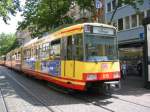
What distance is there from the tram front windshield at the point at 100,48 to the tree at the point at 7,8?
1335 centimetres

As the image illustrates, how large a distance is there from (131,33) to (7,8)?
13915mm

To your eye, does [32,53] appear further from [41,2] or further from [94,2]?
[41,2]

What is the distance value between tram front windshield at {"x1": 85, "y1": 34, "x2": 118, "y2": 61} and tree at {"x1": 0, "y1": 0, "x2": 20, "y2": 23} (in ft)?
43.8

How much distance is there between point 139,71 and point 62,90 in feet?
46.2

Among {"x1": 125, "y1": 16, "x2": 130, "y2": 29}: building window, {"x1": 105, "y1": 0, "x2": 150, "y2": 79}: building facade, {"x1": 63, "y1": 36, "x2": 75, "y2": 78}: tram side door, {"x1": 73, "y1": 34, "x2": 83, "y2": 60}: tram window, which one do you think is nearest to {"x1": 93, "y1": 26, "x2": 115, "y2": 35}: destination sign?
{"x1": 73, "y1": 34, "x2": 83, "y2": 60}: tram window

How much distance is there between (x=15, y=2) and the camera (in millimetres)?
29531

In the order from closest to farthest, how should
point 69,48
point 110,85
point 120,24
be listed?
1. point 110,85
2. point 69,48
3. point 120,24

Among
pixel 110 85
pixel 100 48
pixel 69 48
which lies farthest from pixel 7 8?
pixel 110 85

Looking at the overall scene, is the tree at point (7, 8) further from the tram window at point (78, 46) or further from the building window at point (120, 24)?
the building window at point (120, 24)

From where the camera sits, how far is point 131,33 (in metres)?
36.3

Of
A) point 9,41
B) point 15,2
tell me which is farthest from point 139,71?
point 9,41

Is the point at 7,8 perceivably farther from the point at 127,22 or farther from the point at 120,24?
the point at 120,24

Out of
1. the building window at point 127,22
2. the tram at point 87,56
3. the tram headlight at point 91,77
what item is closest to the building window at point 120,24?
the building window at point 127,22

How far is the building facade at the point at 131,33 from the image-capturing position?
3309 cm
